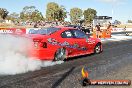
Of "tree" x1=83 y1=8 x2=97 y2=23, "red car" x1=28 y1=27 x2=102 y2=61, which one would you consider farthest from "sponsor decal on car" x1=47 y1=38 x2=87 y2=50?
"tree" x1=83 y1=8 x2=97 y2=23

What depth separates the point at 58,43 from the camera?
442 inches

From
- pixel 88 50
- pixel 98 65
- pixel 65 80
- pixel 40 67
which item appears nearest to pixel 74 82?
pixel 65 80

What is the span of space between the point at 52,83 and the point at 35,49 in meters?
2.89

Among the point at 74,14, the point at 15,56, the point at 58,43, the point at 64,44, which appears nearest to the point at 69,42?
the point at 64,44

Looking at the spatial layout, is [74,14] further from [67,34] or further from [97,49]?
[67,34]

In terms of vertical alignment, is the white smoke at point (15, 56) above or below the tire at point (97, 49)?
above

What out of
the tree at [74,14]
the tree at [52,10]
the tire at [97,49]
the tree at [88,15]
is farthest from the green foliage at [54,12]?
the tire at [97,49]

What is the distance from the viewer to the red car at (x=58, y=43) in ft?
34.4

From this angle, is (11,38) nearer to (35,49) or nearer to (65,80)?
(35,49)

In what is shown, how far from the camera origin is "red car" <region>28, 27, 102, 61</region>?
1050cm

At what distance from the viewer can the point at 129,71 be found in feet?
33.3

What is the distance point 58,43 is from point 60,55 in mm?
488

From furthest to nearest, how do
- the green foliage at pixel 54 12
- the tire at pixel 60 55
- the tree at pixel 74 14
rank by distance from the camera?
the tree at pixel 74 14
the green foliage at pixel 54 12
the tire at pixel 60 55

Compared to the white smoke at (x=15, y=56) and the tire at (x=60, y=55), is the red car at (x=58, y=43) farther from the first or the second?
the white smoke at (x=15, y=56)
